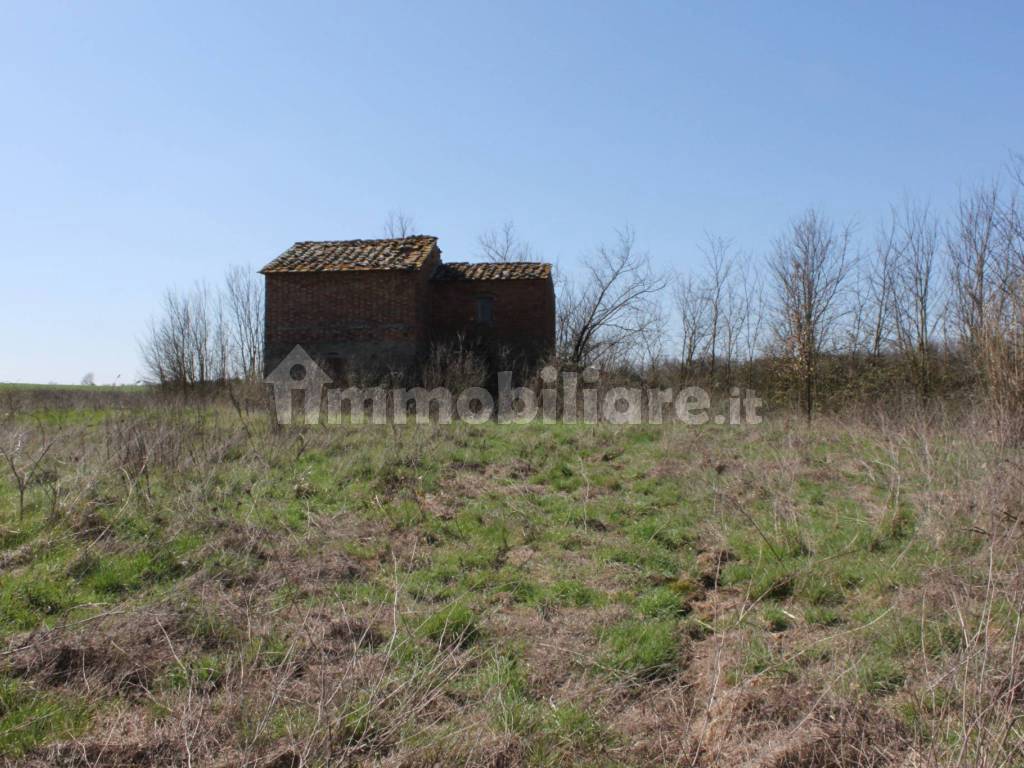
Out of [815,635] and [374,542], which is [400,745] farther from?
[374,542]

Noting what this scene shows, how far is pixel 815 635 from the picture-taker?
4.49m

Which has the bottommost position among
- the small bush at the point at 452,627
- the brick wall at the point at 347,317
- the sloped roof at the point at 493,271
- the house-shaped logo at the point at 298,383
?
the small bush at the point at 452,627

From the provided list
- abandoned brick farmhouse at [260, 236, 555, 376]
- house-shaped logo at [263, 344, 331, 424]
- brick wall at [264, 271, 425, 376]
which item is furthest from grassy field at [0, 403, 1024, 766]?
abandoned brick farmhouse at [260, 236, 555, 376]

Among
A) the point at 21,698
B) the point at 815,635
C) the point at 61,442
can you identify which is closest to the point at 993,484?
the point at 815,635

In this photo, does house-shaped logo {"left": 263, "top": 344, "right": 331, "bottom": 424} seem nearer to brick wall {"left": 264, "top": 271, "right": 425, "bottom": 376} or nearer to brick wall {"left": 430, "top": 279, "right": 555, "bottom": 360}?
brick wall {"left": 264, "top": 271, "right": 425, "bottom": 376}

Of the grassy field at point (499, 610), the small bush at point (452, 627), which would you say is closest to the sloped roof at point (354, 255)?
the grassy field at point (499, 610)

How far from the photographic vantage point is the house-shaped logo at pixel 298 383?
12368mm

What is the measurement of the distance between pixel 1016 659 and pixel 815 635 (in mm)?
1151

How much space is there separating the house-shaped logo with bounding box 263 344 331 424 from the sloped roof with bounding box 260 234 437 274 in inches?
102

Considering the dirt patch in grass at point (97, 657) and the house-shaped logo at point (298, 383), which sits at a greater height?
the house-shaped logo at point (298, 383)

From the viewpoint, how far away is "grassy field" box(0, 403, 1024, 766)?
329 centimetres

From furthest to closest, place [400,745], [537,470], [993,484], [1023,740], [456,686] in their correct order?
[537,470]
[993,484]
[456,686]
[400,745]
[1023,740]

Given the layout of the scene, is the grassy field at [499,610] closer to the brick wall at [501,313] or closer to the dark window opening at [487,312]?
the brick wall at [501,313]

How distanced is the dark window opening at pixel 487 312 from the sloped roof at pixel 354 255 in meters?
2.31
